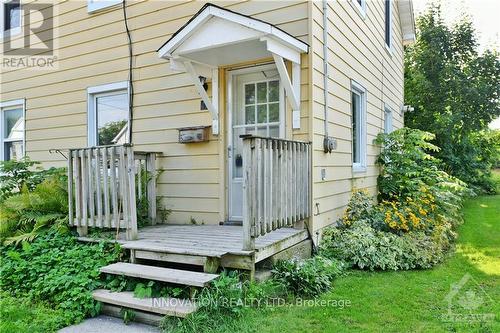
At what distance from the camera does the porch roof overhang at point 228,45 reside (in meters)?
3.99

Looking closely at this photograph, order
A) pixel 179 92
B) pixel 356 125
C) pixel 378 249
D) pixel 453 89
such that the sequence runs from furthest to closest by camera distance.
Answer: pixel 453 89 < pixel 356 125 < pixel 179 92 < pixel 378 249

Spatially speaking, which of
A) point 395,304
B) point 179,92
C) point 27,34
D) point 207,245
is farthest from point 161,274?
point 27,34

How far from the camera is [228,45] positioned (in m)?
4.30

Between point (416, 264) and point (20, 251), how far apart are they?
15.4 feet

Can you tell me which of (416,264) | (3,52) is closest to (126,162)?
(416,264)

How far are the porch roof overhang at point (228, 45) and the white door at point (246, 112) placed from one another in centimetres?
29

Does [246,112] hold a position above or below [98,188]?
above

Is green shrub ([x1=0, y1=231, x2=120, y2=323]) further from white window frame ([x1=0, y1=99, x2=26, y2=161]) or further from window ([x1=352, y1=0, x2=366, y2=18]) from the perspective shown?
window ([x1=352, y1=0, x2=366, y2=18])

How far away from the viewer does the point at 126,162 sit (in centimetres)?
414

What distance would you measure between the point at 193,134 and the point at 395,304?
323cm

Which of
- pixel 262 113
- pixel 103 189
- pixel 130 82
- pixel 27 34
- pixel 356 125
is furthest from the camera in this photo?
pixel 27 34

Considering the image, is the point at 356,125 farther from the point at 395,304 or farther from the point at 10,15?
the point at 10,15

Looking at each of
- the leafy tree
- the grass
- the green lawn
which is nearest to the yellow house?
the green lawn

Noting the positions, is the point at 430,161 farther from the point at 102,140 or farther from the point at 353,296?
the point at 102,140
